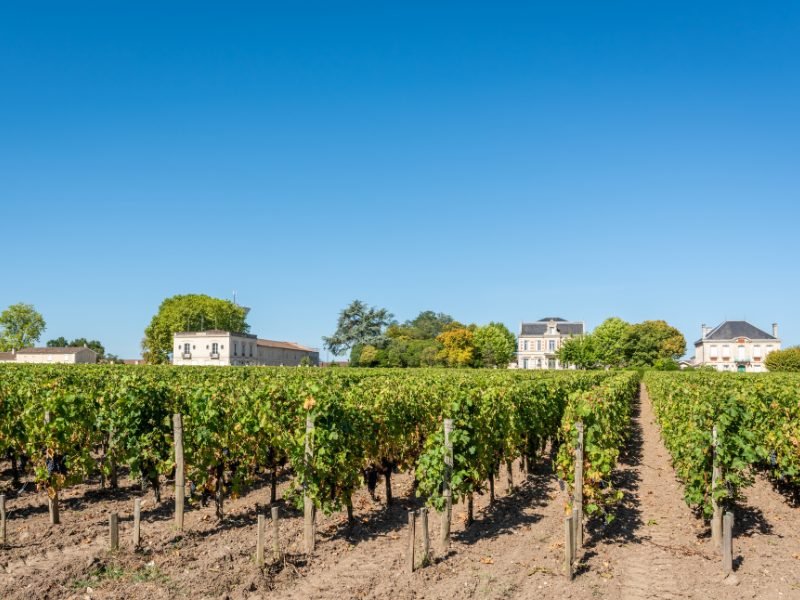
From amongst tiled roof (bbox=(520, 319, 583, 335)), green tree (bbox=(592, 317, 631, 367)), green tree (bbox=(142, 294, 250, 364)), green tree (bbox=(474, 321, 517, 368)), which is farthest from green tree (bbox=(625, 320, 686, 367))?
green tree (bbox=(142, 294, 250, 364))

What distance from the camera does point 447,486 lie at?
919 cm

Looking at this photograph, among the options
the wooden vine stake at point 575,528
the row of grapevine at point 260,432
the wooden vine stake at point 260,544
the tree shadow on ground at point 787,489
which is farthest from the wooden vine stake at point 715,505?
the wooden vine stake at point 260,544

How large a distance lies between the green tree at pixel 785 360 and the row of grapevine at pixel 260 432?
259ft

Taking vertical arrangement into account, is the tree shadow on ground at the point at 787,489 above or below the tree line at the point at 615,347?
below

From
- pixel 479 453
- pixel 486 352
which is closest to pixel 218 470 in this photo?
pixel 479 453

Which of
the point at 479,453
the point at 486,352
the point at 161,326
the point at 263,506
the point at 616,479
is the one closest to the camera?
the point at 479,453

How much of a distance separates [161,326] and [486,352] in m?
51.6

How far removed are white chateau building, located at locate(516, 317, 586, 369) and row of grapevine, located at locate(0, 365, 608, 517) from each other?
93.2m

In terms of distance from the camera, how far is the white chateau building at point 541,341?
339 feet

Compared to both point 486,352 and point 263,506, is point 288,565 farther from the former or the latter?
point 486,352

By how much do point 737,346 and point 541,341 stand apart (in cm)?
3060

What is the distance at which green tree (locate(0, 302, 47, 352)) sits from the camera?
3693 inches

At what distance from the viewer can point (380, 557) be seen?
340 inches

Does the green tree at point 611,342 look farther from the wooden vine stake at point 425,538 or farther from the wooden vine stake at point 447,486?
the wooden vine stake at point 425,538
